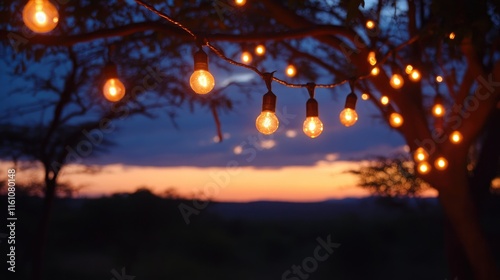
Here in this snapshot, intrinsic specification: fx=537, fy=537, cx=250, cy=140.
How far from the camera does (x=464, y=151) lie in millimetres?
4664

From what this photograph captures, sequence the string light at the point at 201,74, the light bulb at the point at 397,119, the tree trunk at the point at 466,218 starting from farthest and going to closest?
the light bulb at the point at 397,119, the tree trunk at the point at 466,218, the string light at the point at 201,74

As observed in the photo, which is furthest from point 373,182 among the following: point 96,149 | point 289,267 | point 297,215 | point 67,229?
point 297,215

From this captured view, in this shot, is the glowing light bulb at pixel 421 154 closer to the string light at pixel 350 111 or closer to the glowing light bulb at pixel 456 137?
the glowing light bulb at pixel 456 137

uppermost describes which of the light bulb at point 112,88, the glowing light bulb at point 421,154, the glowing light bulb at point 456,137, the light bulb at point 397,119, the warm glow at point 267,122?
the light bulb at point 397,119

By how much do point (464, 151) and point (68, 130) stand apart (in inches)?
292

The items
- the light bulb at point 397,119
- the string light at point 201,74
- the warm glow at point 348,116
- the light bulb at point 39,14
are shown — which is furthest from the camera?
the light bulb at point 397,119

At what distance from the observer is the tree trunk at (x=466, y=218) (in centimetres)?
461

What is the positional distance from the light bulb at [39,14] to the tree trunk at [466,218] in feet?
12.0

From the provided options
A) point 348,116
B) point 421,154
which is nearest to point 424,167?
point 421,154

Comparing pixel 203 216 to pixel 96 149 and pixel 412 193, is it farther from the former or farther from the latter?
pixel 412 193

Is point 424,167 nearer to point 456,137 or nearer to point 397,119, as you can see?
point 456,137

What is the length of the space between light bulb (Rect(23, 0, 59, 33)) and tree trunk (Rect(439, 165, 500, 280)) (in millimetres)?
3656

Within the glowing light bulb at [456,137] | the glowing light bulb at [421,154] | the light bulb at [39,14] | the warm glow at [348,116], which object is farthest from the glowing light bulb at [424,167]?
the light bulb at [39,14]

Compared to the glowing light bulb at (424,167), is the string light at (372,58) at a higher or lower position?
higher
